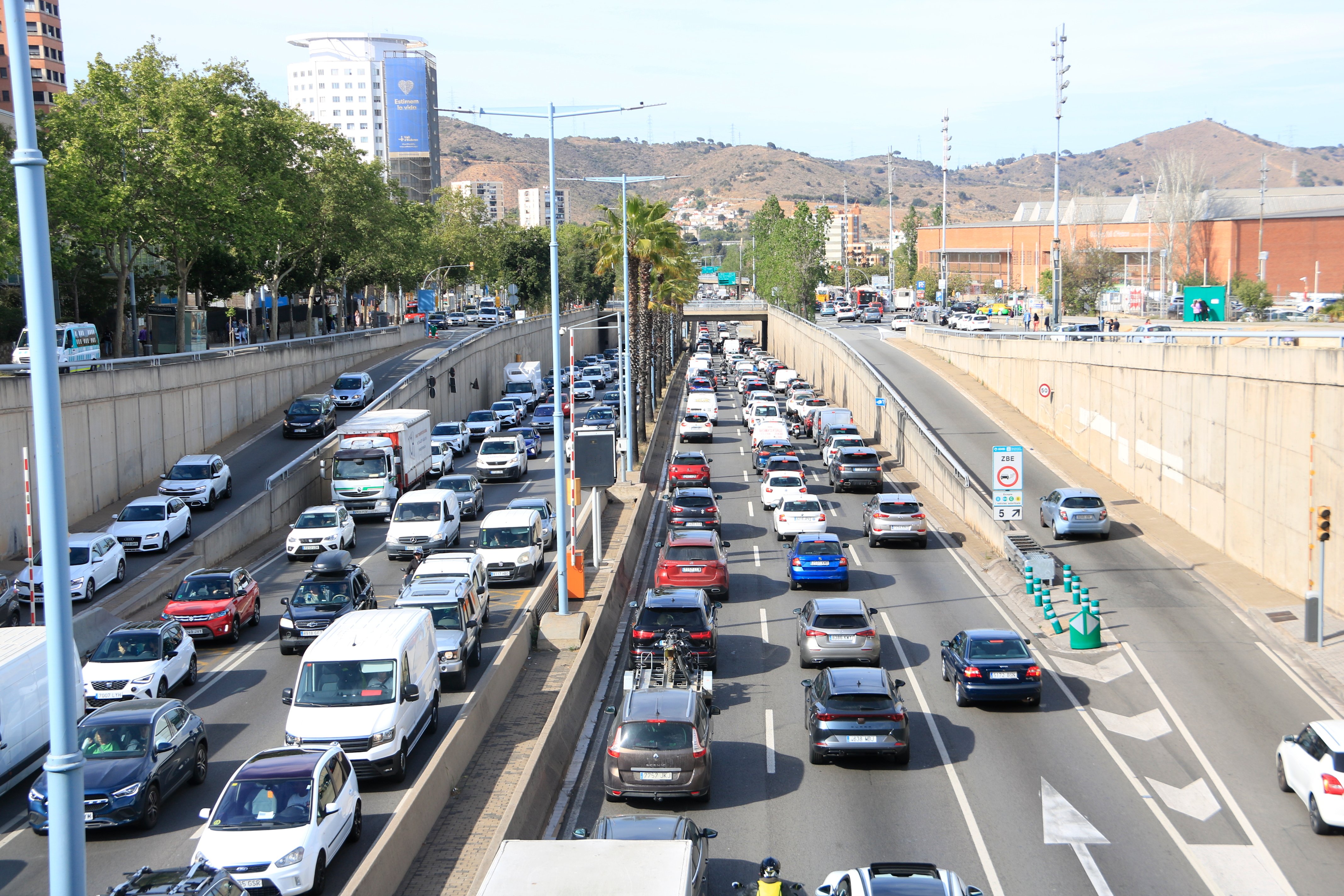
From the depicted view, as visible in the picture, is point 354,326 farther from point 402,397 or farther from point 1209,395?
point 1209,395

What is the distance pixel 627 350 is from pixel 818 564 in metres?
18.3

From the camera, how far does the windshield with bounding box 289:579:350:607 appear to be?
25.1 meters

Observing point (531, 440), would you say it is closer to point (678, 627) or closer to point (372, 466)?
point (372, 466)

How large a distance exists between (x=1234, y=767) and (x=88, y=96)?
161 feet

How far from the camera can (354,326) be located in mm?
109188

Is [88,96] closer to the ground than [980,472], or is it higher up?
higher up

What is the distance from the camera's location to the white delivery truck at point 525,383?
232 feet

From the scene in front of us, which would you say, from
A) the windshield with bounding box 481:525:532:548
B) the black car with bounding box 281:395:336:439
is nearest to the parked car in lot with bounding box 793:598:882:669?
the windshield with bounding box 481:525:532:548

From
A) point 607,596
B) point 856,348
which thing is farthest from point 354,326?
point 607,596

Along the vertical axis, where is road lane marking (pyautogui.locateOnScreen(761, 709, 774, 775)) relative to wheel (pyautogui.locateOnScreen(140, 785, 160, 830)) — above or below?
below

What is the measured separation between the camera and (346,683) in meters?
17.9

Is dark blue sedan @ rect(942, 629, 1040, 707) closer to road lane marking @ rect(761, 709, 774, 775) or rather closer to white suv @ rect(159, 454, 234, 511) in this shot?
road lane marking @ rect(761, 709, 774, 775)

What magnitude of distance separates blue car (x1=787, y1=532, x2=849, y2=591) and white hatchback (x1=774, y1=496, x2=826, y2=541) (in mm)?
4998

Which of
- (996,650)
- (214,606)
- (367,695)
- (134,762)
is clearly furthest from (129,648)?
(996,650)
